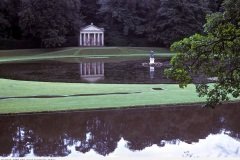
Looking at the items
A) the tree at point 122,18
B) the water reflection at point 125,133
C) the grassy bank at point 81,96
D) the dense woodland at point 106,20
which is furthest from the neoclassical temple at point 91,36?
the water reflection at point 125,133

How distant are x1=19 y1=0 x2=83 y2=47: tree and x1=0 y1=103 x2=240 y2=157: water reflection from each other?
41.6 m

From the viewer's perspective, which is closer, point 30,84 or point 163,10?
point 30,84

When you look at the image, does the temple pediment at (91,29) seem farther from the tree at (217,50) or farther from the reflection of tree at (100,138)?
the tree at (217,50)

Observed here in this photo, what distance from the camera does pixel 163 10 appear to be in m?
62.8

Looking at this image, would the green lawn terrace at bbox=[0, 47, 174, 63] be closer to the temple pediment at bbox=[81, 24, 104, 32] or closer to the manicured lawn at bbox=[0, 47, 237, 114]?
the temple pediment at bbox=[81, 24, 104, 32]

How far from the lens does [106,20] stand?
6700 centimetres

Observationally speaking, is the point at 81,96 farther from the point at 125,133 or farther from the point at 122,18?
the point at 122,18

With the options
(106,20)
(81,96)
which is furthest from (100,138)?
(106,20)

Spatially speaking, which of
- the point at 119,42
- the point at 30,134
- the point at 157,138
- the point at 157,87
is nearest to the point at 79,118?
the point at 30,134

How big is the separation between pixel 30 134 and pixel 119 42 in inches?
2137

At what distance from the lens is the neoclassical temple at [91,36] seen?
62719mm

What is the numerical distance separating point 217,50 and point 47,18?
50128 mm

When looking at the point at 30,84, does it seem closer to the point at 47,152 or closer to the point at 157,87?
the point at 157,87

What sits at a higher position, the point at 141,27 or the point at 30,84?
the point at 141,27
